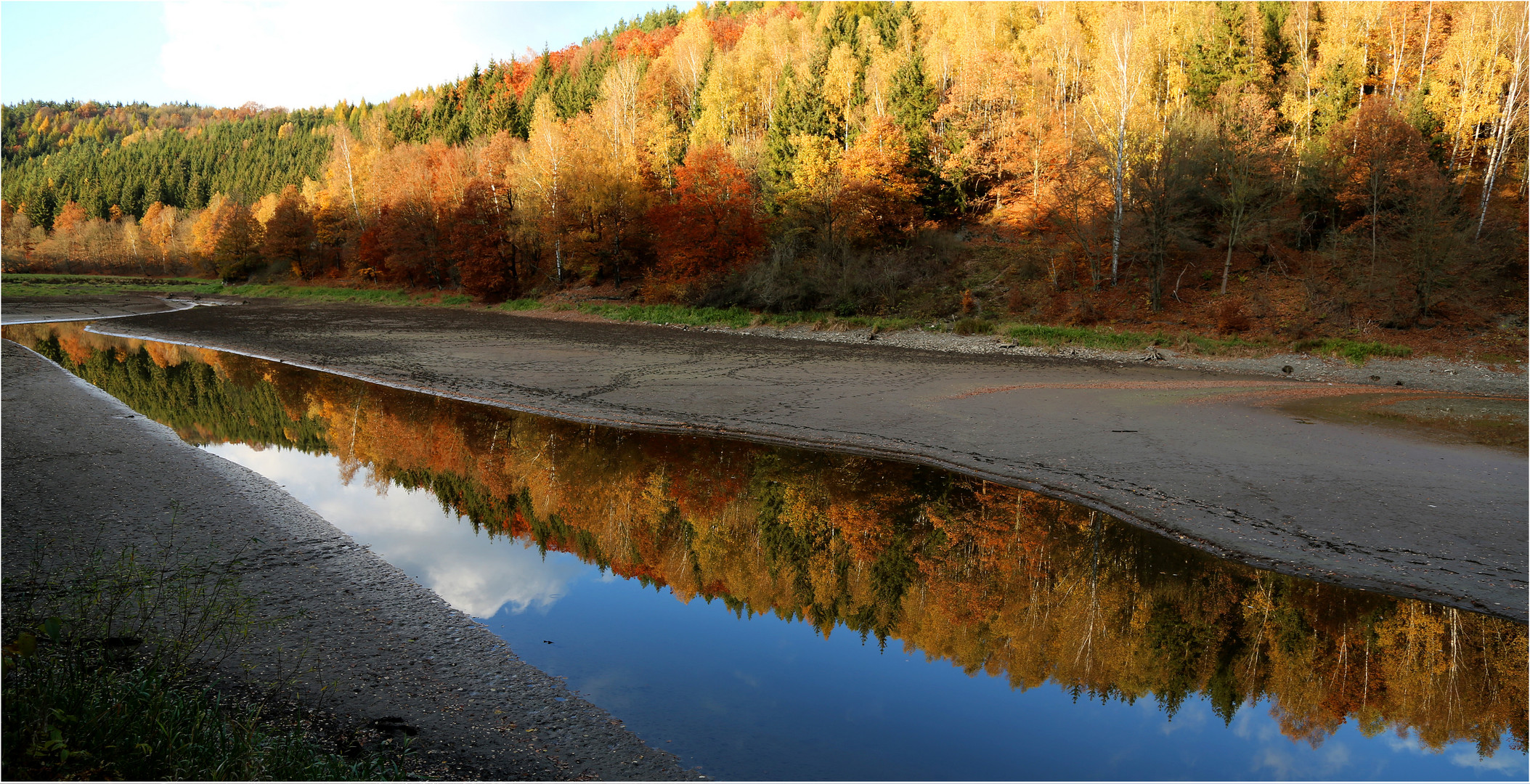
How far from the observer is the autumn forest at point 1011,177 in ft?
101

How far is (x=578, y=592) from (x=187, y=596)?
360cm

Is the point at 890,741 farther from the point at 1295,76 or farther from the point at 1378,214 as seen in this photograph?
the point at 1295,76

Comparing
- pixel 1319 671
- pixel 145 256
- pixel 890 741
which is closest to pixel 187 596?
pixel 890 741

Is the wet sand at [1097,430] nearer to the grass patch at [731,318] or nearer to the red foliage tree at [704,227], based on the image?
the grass patch at [731,318]

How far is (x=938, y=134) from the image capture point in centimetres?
4791

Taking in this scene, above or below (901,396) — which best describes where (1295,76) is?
above

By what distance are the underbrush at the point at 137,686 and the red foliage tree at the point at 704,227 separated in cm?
3581

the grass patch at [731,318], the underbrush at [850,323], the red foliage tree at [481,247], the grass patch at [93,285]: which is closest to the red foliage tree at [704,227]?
the grass patch at [731,318]

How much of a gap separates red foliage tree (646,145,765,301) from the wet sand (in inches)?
487

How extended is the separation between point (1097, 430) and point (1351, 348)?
52.0 ft

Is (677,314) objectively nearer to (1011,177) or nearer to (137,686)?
(1011,177)

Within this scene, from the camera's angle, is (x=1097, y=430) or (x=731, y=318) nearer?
(x=1097, y=430)

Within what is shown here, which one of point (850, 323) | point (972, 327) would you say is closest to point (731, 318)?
point (850, 323)

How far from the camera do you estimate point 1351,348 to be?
80.5ft
